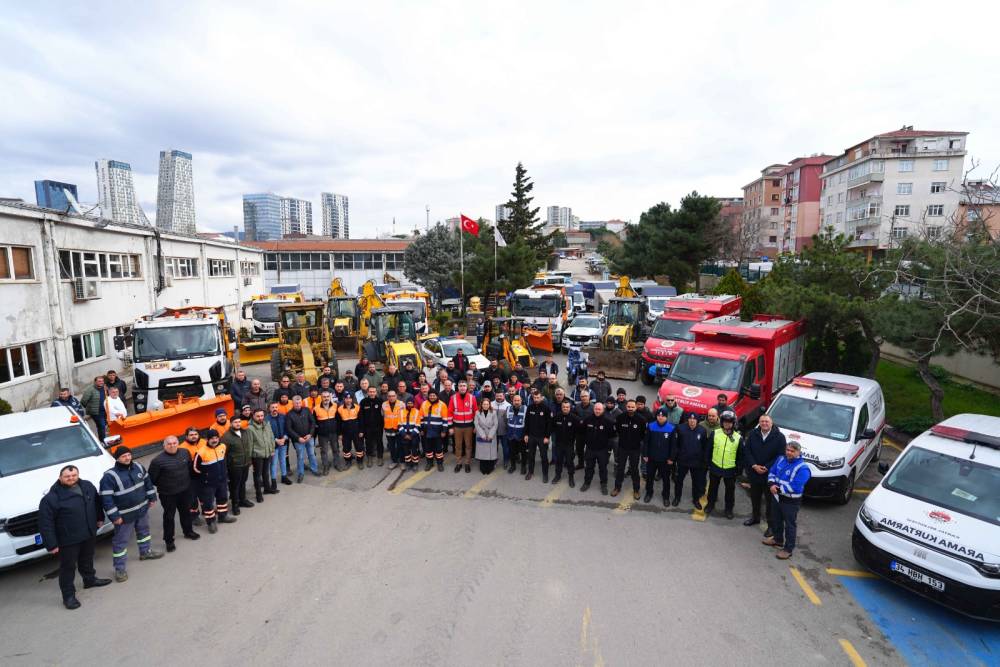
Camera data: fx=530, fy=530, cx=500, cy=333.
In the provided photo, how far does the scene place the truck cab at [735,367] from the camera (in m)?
10.9

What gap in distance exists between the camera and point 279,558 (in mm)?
6676

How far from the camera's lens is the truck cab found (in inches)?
428

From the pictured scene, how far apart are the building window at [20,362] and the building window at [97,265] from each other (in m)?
2.27

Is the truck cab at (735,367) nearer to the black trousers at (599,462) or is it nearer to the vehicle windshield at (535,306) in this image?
the black trousers at (599,462)

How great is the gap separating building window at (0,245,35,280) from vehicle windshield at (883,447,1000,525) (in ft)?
57.7

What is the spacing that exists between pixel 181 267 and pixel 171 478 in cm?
1990

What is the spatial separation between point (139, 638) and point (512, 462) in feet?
19.2

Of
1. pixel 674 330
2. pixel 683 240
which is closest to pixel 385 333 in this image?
pixel 674 330

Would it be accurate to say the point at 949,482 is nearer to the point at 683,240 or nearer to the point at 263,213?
the point at 683,240

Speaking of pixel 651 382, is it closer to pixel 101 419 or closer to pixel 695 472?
pixel 695 472

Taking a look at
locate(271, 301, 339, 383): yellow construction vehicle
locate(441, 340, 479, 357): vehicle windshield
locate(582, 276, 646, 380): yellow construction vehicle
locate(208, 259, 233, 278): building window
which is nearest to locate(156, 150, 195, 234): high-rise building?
locate(208, 259, 233, 278): building window

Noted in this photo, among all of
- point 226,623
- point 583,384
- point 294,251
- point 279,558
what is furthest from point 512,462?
point 294,251

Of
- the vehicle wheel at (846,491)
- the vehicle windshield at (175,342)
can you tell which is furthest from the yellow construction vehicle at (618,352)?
the vehicle windshield at (175,342)

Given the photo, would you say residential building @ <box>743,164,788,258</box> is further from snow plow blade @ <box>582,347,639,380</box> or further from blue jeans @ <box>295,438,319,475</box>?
blue jeans @ <box>295,438,319,475</box>
